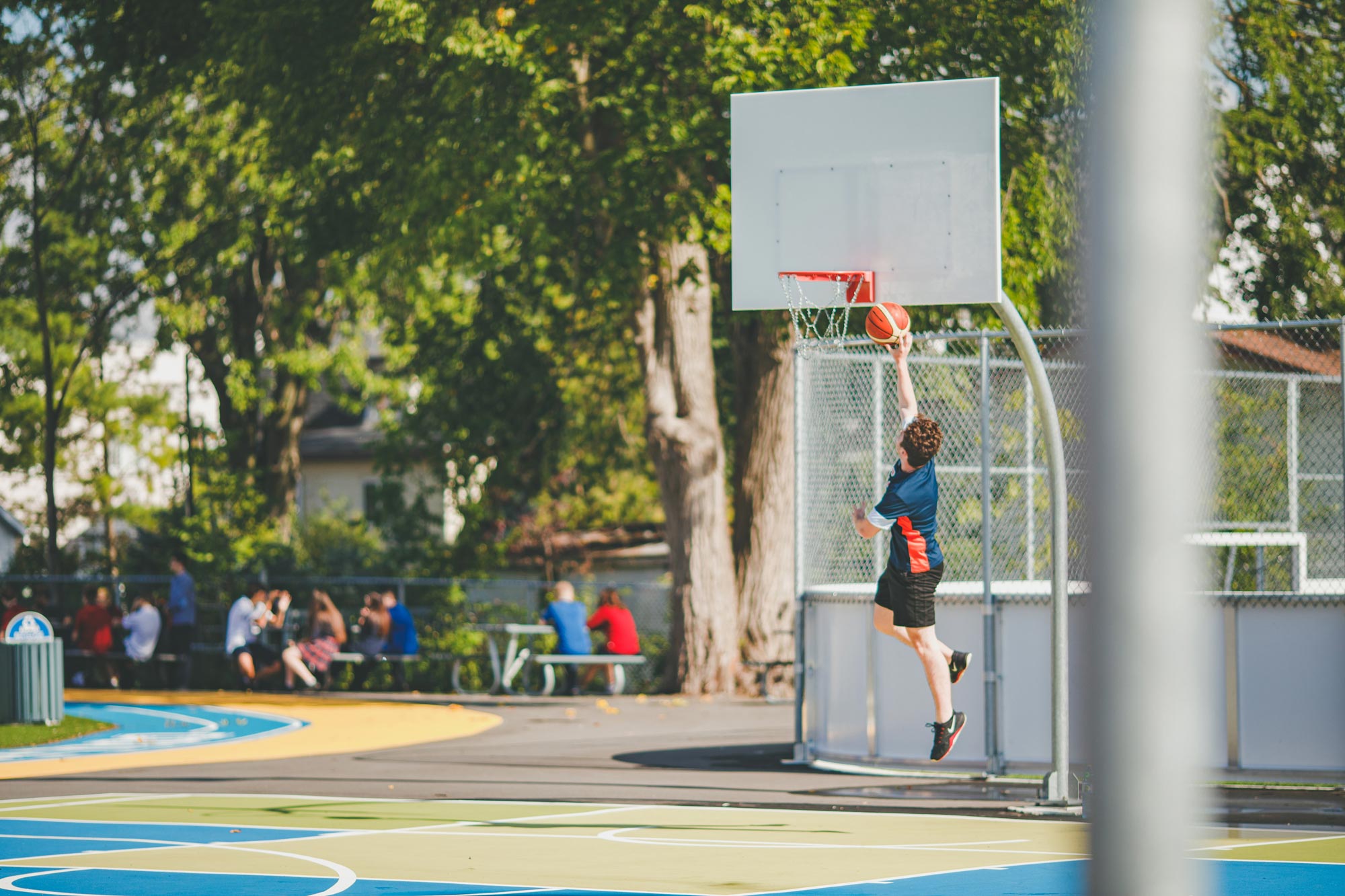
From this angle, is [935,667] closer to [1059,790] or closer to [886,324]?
[1059,790]

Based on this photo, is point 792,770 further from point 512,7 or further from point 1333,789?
point 512,7

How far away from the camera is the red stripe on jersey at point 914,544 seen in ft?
36.9

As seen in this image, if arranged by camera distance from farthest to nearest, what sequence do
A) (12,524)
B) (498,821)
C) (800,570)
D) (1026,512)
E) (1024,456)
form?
(12,524) < (1026,512) < (1024,456) < (800,570) < (498,821)

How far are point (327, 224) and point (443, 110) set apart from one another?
6148 mm

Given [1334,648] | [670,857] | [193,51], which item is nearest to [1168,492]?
[670,857]

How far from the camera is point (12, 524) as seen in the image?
44.5 m

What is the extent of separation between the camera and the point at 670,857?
382 inches

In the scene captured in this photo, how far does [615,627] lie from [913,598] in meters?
12.8

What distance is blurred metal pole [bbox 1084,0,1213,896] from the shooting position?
215cm

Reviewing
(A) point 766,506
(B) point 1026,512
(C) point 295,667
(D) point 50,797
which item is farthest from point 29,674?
(B) point 1026,512

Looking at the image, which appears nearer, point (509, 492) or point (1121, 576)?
point (1121, 576)

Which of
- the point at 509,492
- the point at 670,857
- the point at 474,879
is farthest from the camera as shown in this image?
the point at 509,492

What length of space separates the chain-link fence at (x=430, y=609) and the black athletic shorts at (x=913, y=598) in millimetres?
13910

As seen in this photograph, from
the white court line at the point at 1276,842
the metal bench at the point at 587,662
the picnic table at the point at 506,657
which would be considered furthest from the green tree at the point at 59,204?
the white court line at the point at 1276,842
